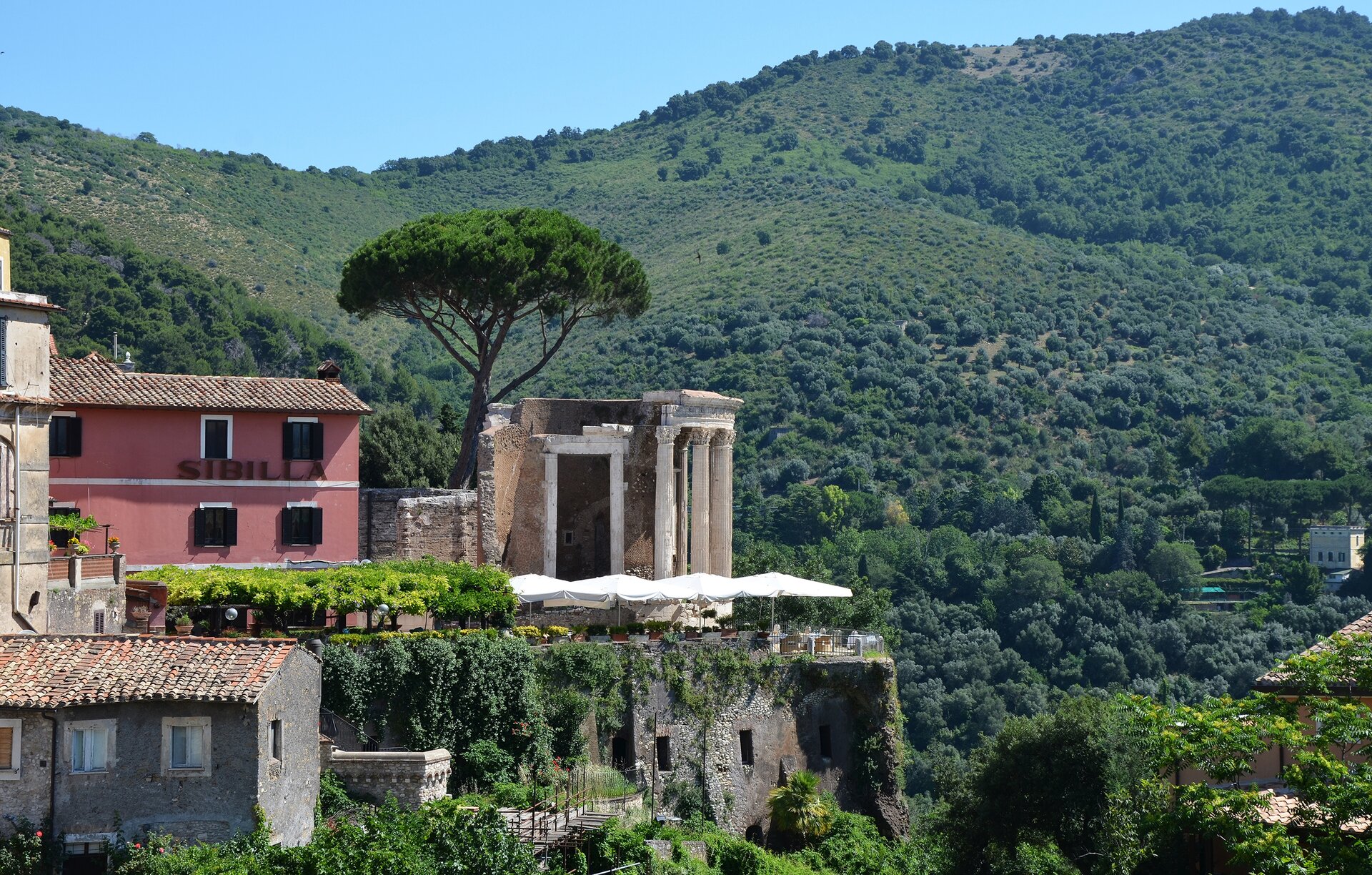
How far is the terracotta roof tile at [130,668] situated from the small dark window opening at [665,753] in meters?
13.2

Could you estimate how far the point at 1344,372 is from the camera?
159m

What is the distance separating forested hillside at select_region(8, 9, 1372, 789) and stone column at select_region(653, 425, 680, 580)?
3478 centimetres

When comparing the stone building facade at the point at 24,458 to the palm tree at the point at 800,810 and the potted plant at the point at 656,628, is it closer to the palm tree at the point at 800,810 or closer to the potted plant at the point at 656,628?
the potted plant at the point at 656,628

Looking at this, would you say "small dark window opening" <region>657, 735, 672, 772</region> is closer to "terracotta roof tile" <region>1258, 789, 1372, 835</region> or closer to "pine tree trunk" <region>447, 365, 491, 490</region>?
"terracotta roof tile" <region>1258, 789, 1372, 835</region>

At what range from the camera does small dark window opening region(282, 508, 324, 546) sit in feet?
166

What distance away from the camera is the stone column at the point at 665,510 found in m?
56.3

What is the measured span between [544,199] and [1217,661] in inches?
3771

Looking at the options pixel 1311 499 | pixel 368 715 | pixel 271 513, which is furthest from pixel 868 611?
pixel 1311 499

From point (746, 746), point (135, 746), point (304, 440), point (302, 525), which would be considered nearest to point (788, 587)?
point (746, 746)

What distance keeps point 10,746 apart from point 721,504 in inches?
→ 1125

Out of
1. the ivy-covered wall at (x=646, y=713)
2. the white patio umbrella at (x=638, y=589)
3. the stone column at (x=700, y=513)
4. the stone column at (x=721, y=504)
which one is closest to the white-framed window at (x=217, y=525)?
the white patio umbrella at (x=638, y=589)

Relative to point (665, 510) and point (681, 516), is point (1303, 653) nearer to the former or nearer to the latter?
point (665, 510)

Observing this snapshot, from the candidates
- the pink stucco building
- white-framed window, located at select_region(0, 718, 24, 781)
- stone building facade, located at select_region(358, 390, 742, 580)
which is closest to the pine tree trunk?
stone building facade, located at select_region(358, 390, 742, 580)

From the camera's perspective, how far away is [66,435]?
47.6m
